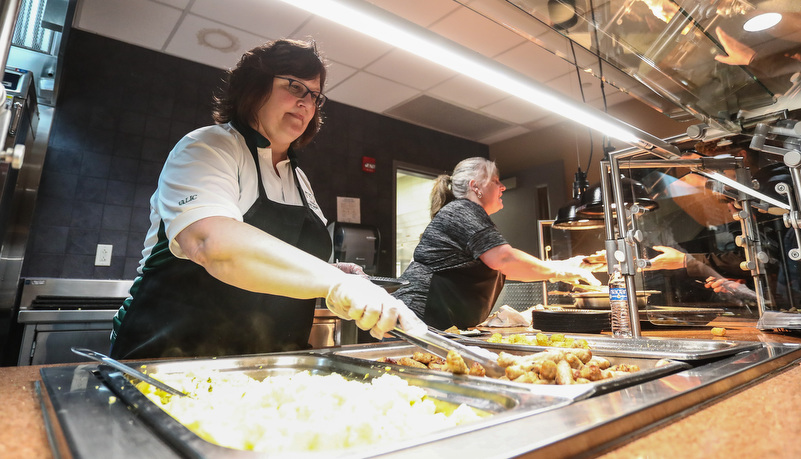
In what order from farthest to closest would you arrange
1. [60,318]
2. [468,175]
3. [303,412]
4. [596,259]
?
1. [468,175]
2. [60,318]
3. [596,259]
4. [303,412]

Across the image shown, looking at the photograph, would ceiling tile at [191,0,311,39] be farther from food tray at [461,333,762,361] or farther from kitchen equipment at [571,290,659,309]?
food tray at [461,333,762,361]

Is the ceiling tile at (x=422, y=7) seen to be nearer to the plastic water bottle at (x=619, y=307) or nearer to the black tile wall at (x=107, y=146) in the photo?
the black tile wall at (x=107, y=146)

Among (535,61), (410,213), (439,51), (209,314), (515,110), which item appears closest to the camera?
(439,51)

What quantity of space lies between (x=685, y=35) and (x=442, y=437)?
1.56 metres

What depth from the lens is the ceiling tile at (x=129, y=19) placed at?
3.13 meters

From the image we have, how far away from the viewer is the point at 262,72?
1450 mm

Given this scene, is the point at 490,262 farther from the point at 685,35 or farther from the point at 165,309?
the point at 165,309

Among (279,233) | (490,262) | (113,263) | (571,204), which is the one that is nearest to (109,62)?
(113,263)

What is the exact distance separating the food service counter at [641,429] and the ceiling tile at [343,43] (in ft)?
10.9

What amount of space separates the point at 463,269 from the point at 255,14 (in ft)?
8.25

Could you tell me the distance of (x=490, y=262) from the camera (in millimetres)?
2316

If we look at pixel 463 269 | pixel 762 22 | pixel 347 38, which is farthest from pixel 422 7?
pixel 762 22

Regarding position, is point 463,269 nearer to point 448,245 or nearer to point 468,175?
point 448,245

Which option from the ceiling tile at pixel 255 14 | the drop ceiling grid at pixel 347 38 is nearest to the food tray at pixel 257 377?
the drop ceiling grid at pixel 347 38
